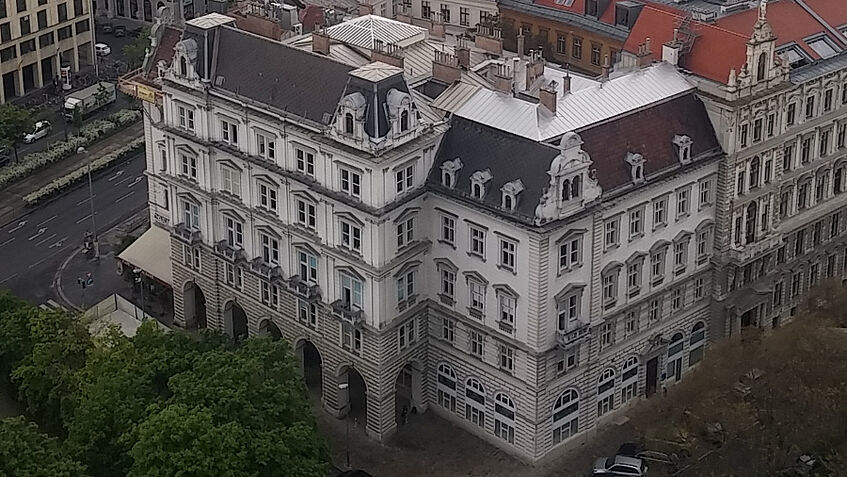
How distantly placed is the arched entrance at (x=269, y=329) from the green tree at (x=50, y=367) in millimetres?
17041

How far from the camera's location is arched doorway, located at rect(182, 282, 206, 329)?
145125 mm

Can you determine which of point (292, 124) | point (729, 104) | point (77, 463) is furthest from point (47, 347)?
point (729, 104)

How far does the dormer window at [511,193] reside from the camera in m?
115

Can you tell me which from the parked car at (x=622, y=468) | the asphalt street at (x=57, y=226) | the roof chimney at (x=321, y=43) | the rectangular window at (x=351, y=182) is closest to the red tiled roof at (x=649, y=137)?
the rectangular window at (x=351, y=182)

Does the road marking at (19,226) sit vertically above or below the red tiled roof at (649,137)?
below

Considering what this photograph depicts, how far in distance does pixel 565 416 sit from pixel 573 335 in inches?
342

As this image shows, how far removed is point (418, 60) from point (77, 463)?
51.6 metres

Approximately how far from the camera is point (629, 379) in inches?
5118

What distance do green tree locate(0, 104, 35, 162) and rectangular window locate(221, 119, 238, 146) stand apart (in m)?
63.9

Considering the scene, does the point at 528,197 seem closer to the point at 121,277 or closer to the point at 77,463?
the point at 77,463

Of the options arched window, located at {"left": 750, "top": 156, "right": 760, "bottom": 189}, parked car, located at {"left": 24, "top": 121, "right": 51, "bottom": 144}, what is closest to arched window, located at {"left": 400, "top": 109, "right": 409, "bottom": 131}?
arched window, located at {"left": 750, "top": 156, "right": 760, "bottom": 189}

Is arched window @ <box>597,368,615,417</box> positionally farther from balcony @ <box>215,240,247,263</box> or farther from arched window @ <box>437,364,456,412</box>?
balcony @ <box>215,240,247,263</box>

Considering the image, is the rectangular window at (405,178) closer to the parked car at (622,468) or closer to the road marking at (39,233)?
the parked car at (622,468)

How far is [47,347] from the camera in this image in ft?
406
